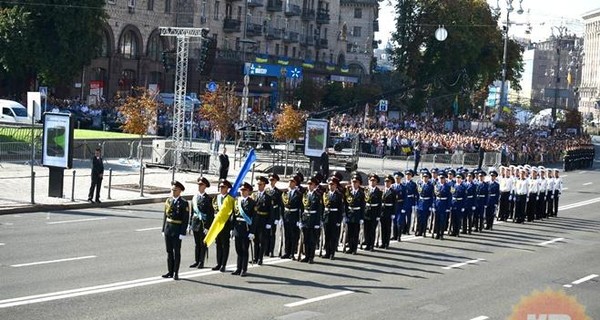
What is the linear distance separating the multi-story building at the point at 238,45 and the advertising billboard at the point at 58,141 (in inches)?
1046

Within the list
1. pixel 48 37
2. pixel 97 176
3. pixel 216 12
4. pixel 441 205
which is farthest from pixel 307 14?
pixel 441 205

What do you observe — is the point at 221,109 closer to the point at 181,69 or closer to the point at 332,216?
the point at 181,69

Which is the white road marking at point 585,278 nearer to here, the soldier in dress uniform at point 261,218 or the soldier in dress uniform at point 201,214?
the soldier in dress uniform at point 261,218

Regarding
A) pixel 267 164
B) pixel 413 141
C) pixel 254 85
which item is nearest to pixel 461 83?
pixel 254 85

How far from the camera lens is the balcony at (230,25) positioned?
269 feet

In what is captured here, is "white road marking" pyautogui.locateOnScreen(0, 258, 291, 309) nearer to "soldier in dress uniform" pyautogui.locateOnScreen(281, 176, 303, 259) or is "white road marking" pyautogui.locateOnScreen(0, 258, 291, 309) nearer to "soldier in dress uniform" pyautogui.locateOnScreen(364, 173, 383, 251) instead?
"soldier in dress uniform" pyautogui.locateOnScreen(281, 176, 303, 259)

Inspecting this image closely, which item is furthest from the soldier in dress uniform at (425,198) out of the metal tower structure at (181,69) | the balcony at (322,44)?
the balcony at (322,44)

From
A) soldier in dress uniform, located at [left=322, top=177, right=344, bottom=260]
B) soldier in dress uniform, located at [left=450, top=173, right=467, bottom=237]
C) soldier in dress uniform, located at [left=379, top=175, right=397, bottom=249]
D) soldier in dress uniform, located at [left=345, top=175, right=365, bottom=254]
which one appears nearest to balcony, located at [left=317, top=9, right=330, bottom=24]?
soldier in dress uniform, located at [left=450, top=173, right=467, bottom=237]

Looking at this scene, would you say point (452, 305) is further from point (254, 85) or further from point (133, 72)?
point (254, 85)

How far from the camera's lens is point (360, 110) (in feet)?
283

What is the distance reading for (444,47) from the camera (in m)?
87.3

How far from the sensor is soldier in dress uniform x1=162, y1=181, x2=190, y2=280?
709 inches

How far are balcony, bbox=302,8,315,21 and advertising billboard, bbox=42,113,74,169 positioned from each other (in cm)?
6801

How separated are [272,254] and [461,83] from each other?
7010cm
